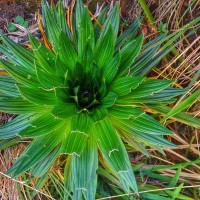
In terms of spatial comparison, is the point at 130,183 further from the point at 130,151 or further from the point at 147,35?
the point at 147,35

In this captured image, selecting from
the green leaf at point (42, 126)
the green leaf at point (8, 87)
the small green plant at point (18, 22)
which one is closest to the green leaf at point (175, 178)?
the green leaf at point (42, 126)

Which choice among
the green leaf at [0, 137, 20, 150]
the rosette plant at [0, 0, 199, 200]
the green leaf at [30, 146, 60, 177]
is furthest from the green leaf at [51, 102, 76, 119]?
the green leaf at [0, 137, 20, 150]

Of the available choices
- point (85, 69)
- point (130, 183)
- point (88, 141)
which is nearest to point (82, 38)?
point (85, 69)

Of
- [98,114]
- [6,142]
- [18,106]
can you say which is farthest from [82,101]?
[6,142]

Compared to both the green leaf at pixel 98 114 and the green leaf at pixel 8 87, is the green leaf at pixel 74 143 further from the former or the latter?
the green leaf at pixel 8 87

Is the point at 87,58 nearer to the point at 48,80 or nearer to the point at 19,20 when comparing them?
the point at 48,80

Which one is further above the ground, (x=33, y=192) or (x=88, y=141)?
(x=88, y=141)
